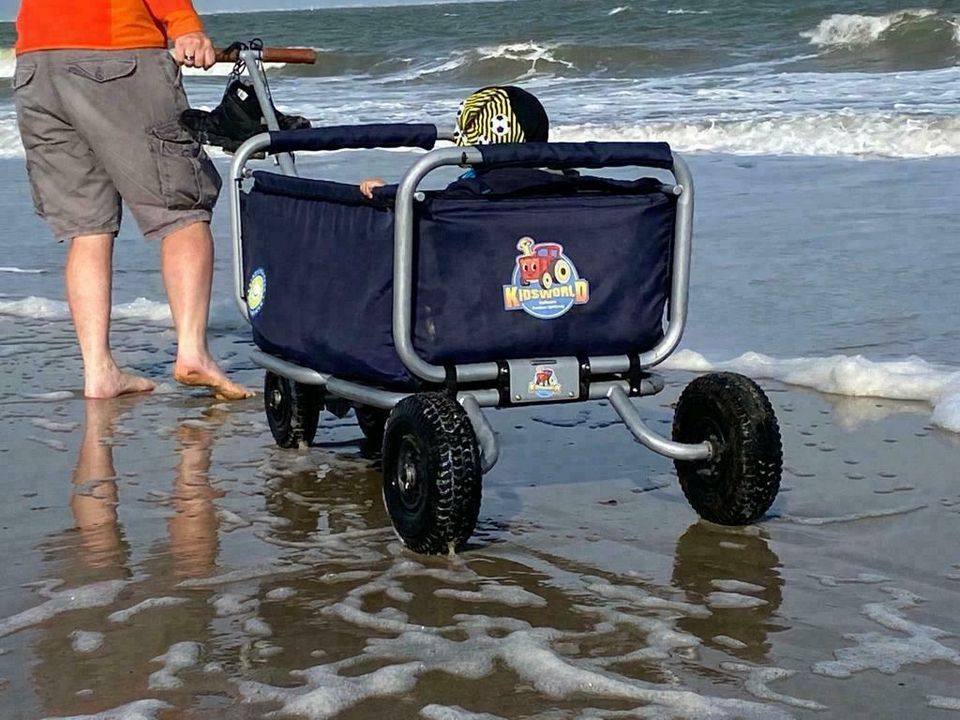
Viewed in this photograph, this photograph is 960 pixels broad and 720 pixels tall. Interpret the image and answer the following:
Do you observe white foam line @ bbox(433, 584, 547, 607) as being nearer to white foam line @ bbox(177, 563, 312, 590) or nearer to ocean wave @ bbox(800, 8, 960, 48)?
white foam line @ bbox(177, 563, 312, 590)

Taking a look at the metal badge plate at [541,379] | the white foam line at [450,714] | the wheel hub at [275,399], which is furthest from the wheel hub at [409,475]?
the wheel hub at [275,399]

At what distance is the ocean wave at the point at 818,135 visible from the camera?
11.8 metres

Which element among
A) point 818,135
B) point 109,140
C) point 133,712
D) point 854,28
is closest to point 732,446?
point 133,712

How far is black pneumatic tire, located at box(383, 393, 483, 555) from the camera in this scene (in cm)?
323

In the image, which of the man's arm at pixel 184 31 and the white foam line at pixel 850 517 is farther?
the man's arm at pixel 184 31

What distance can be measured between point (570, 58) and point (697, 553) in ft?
72.0

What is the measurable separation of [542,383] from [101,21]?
6.85ft

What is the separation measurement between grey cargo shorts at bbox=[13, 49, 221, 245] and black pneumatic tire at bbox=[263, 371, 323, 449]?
0.79 metres

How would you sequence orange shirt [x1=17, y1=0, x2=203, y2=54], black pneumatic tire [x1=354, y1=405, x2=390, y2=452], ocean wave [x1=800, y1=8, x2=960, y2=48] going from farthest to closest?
ocean wave [x1=800, y1=8, x2=960, y2=48]
orange shirt [x1=17, y1=0, x2=203, y2=54]
black pneumatic tire [x1=354, y1=405, x2=390, y2=452]

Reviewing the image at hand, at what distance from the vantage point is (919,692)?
2.65 metres

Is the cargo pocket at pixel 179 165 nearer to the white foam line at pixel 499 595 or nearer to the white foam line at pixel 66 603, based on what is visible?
the white foam line at pixel 66 603

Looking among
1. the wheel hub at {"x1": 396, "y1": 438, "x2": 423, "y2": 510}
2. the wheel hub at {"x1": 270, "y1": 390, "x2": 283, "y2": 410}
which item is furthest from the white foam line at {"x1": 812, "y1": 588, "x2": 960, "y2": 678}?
the wheel hub at {"x1": 270, "y1": 390, "x2": 283, "y2": 410}

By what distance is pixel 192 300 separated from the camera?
4.99 metres

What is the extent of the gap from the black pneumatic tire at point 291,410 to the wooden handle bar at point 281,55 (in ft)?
2.81
